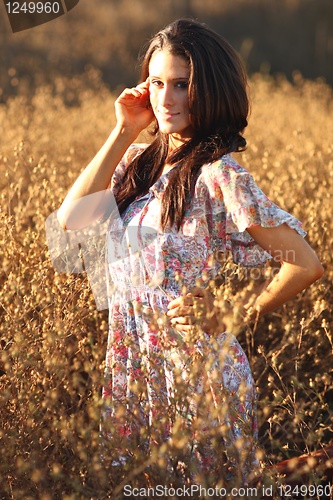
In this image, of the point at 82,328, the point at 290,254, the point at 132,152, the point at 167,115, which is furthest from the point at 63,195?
the point at 290,254

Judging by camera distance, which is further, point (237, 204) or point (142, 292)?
point (142, 292)

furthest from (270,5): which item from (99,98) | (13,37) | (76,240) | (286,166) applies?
(76,240)

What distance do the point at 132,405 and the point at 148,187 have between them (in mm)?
680

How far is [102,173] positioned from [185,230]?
0.34m

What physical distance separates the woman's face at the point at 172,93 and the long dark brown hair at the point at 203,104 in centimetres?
2

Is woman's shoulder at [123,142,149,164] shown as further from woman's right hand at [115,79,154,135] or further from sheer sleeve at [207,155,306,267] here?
sheer sleeve at [207,155,306,267]

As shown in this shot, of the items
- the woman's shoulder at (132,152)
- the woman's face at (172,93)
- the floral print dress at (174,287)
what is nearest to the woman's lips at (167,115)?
the woman's face at (172,93)

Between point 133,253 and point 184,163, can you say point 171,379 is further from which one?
point 184,163

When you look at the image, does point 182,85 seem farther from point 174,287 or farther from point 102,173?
point 174,287

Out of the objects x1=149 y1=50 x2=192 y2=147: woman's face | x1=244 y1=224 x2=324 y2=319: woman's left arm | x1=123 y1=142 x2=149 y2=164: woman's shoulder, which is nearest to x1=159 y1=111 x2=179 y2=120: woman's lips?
x1=149 y1=50 x2=192 y2=147: woman's face

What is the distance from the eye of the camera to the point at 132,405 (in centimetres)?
183

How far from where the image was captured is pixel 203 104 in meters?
2.06

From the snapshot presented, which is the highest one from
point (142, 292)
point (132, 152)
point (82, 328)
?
point (132, 152)

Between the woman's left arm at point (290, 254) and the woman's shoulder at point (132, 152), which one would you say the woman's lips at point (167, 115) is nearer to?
the woman's shoulder at point (132, 152)
